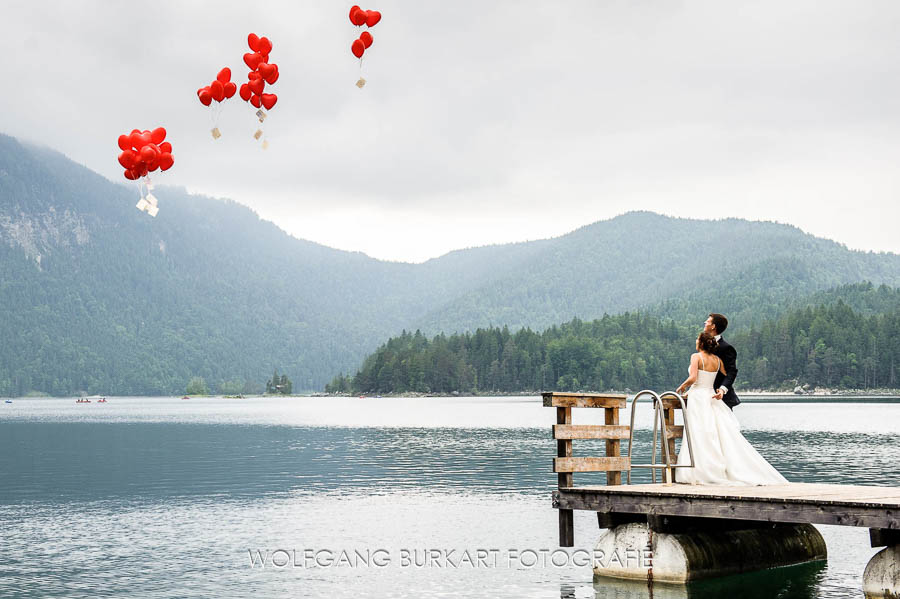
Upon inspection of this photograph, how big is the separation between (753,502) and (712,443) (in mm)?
2507

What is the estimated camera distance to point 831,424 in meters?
108

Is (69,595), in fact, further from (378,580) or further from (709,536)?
(709,536)

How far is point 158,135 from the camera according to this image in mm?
18609

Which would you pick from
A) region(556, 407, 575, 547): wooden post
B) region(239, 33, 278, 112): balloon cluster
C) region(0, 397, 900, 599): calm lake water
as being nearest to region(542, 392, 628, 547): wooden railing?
region(556, 407, 575, 547): wooden post

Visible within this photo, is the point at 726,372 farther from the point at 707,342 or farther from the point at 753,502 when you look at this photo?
the point at 753,502

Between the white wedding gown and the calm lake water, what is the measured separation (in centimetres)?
226

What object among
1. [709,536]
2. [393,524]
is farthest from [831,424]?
[709,536]

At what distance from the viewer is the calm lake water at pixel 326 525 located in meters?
23.3

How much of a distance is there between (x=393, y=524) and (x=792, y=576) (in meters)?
14.8

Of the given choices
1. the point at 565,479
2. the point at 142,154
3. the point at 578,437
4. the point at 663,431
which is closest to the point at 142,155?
Answer: the point at 142,154

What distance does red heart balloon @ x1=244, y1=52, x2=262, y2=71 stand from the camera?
1905 cm

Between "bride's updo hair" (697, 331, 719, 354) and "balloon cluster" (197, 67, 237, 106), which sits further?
"bride's updo hair" (697, 331, 719, 354)

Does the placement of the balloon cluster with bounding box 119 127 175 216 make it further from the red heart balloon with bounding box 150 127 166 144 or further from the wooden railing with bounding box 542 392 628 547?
the wooden railing with bounding box 542 392 628 547

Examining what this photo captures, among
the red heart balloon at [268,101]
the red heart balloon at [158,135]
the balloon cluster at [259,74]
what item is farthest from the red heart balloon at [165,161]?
the red heart balloon at [268,101]
